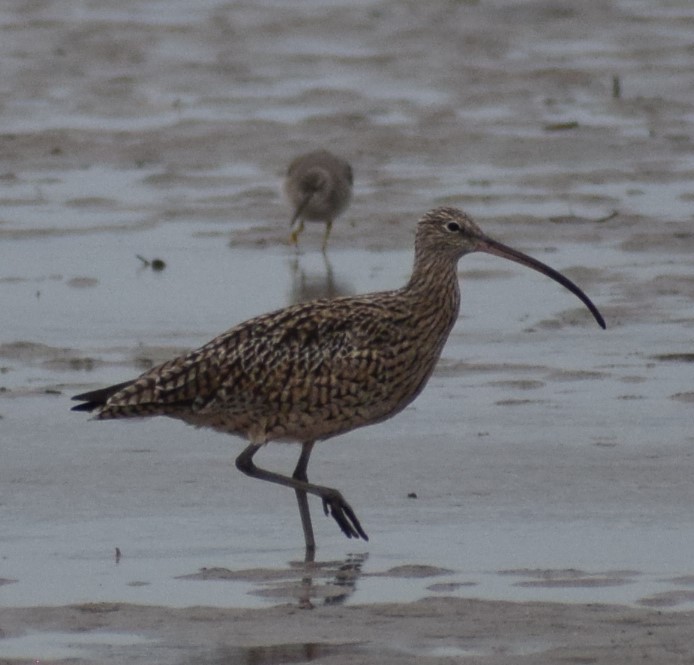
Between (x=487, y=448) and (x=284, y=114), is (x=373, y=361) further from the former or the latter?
(x=284, y=114)

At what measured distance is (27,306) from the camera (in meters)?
12.1

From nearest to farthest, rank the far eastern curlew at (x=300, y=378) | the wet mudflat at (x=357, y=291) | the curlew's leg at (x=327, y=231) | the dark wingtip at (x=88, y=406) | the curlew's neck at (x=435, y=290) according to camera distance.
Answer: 1. the wet mudflat at (x=357, y=291)
2. the far eastern curlew at (x=300, y=378)
3. the dark wingtip at (x=88, y=406)
4. the curlew's neck at (x=435, y=290)
5. the curlew's leg at (x=327, y=231)

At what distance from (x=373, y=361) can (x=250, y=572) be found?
3.26 feet

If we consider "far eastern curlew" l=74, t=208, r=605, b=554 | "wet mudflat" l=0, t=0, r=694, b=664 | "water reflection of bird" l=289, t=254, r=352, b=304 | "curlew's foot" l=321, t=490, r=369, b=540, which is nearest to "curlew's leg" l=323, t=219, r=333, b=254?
"wet mudflat" l=0, t=0, r=694, b=664

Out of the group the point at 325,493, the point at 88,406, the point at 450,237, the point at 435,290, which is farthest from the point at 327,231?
the point at 325,493

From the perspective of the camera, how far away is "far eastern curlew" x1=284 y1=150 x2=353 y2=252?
14.3 m

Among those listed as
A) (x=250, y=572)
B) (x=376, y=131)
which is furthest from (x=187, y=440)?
(x=376, y=131)

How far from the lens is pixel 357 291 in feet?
41.2

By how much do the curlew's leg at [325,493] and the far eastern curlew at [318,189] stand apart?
6.21 meters

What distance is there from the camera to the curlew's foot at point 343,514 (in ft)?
25.0

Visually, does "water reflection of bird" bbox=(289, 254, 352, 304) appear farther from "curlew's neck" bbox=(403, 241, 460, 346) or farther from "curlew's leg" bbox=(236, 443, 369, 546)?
"curlew's leg" bbox=(236, 443, 369, 546)

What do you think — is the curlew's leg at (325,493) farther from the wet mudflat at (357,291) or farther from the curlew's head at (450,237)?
the curlew's head at (450,237)

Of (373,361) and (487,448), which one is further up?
(373,361)

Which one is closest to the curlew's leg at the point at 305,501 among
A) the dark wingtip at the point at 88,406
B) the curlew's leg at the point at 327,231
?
the dark wingtip at the point at 88,406
